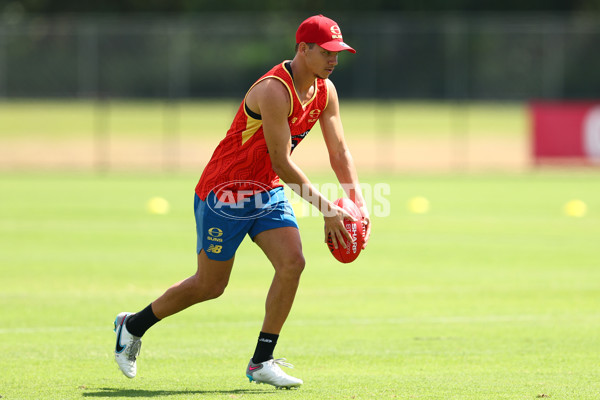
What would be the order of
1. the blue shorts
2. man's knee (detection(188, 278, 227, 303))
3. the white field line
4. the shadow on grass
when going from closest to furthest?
the shadow on grass
the blue shorts
man's knee (detection(188, 278, 227, 303))
the white field line

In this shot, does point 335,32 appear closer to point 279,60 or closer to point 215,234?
point 215,234

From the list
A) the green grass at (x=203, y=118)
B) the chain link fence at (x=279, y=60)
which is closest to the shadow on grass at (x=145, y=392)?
the chain link fence at (x=279, y=60)

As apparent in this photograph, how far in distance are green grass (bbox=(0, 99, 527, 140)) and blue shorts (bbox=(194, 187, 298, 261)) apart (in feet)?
112

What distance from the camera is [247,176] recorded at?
285 inches

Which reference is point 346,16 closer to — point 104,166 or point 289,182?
point 104,166

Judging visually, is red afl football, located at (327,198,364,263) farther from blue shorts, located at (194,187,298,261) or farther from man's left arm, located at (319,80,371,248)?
blue shorts, located at (194,187,298,261)

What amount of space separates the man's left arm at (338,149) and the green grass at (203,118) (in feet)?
111

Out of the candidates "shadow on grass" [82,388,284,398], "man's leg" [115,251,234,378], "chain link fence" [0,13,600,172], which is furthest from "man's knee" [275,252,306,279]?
"chain link fence" [0,13,600,172]

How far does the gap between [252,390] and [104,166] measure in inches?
1099

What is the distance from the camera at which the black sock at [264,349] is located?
7109mm

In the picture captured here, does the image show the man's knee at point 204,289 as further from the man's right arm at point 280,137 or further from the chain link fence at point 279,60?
the chain link fence at point 279,60

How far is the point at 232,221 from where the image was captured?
7.18 meters

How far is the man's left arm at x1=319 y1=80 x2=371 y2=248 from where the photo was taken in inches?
298

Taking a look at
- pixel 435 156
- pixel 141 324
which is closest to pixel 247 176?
pixel 141 324
